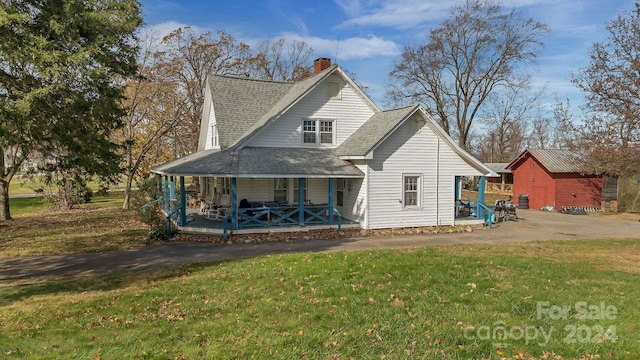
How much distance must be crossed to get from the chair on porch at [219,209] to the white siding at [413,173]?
6974 millimetres

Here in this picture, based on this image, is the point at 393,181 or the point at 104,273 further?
the point at 393,181

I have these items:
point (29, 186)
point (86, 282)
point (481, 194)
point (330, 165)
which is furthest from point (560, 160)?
point (29, 186)

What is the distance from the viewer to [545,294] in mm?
8141

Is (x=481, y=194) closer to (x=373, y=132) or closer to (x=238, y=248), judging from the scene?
(x=373, y=132)

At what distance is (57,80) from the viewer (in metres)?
10.3

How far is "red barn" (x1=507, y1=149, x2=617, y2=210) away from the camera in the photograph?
3100cm

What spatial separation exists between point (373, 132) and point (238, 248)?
9116 millimetres

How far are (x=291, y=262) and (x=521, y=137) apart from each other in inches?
3220

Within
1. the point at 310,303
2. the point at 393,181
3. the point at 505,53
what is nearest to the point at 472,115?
the point at 505,53

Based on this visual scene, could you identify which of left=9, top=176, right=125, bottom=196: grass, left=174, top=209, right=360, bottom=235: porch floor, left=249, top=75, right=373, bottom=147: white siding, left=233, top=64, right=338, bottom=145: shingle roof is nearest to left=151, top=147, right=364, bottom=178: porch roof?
left=249, top=75, right=373, bottom=147: white siding

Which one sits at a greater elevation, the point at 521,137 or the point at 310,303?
the point at 521,137

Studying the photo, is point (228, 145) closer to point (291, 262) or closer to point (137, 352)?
point (291, 262)

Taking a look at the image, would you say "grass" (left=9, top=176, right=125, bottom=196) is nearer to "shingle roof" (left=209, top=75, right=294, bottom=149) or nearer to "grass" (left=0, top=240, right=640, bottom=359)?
"shingle roof" (left=209, top=75, right=294, bottom=149)

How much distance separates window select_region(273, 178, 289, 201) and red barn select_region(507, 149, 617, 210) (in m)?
22.6
